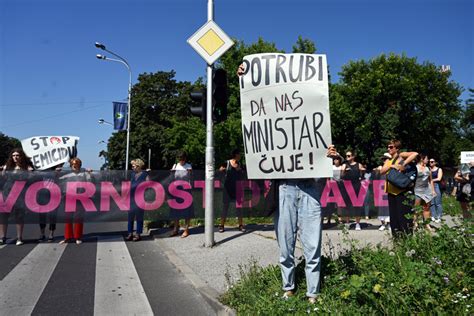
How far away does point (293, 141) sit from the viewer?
426cm

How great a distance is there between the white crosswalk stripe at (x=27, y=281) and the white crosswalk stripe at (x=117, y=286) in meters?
0.70

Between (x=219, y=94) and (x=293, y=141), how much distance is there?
13.5ft

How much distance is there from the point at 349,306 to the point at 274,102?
206cm

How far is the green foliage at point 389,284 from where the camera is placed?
3.16 metres

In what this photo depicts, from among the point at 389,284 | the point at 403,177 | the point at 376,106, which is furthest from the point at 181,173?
the point at 376,106

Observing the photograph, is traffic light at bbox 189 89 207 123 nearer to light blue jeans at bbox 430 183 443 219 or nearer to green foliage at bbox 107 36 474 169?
light blue jeans at bbox 430 183 443 219

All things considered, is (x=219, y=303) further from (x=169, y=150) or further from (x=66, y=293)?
(x=169, y=150)

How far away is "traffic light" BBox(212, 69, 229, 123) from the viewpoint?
8039 mm

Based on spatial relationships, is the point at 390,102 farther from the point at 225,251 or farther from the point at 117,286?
the point at 117,286

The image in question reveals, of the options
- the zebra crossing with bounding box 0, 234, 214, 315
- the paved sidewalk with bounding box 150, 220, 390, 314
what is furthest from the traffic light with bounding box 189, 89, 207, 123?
the zebra crossing with bounding box 0, 234, 214, 315

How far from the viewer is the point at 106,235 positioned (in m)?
9.83

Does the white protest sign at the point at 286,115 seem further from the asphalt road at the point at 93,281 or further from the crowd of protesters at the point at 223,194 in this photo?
the crowd of protesters at the point at 223,194

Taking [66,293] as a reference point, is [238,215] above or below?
above

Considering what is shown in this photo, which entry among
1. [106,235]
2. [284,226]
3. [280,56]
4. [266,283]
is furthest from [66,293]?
[106,235]
